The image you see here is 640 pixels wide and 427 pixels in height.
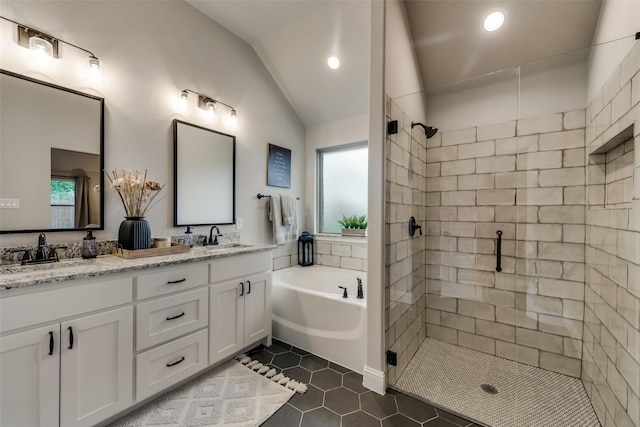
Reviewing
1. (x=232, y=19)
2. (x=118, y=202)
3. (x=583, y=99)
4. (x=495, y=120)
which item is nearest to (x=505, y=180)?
(x=495, y=120)

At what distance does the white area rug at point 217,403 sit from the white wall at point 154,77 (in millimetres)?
1152

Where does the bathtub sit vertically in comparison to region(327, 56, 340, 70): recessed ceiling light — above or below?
below

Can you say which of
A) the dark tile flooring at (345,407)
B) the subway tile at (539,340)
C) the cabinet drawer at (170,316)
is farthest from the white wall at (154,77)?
the subway tile at (539,340)

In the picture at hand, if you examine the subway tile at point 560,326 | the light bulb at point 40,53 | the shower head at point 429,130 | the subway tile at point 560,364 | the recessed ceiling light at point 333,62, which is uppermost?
the recessed ceiling light at point 333,62

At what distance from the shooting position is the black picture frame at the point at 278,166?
299 cm

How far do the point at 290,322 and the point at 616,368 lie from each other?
2.05m

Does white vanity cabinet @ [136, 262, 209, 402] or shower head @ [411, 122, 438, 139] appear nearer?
white vanity cabinet @ [136, 262, 209, 402]

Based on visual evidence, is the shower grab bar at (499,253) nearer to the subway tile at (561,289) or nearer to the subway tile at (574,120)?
the subway tile at (561,289)

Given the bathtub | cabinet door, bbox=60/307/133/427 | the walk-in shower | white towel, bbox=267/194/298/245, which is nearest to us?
cabinet door, bbox=60/307/133/427

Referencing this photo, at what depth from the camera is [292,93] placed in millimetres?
3129

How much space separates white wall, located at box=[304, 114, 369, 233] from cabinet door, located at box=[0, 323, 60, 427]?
2.56 metres

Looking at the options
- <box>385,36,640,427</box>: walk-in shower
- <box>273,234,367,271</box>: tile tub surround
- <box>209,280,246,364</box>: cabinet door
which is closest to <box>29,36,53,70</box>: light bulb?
<box>209,280,246,364</box>: cabinet door

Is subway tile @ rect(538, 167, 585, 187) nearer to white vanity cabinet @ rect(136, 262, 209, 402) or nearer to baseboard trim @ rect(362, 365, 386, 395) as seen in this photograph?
baseboard trim @ rect(362, 365, 386, 395)

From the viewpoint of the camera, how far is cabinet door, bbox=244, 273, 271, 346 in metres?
2.11
